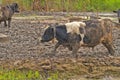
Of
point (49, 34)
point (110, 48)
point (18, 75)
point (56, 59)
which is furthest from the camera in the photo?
point (110, 48)

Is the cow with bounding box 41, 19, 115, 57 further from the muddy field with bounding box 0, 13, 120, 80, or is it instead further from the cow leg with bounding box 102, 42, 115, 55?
the muddy field with bounding box 0, 13, 120, 80

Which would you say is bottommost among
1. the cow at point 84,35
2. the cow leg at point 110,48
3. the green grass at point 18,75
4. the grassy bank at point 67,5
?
the grassy bank at point 67,5

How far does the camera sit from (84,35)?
11102 mm

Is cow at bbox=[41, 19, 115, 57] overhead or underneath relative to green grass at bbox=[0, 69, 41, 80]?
overhead

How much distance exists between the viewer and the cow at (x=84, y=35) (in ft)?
36.1

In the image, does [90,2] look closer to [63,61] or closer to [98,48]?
[98,48]

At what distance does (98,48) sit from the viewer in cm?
1259

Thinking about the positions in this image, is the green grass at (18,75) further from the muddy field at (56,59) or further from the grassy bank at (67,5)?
the grassy bank at (67,5)

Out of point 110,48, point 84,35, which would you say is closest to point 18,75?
point 84,35

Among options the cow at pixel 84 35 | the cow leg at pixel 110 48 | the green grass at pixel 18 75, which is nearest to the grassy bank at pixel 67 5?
the cow leg at pixel 110 48

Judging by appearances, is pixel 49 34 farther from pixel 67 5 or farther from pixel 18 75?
pixel 67 5

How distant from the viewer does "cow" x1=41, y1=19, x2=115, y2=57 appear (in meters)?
11.0

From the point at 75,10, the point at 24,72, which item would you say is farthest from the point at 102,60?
the point at 75,10

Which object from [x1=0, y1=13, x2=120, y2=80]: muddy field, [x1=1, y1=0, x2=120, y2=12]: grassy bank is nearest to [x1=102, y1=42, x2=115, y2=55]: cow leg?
[x1=0, y1=13, x2=120, y2=80]: muddy field
